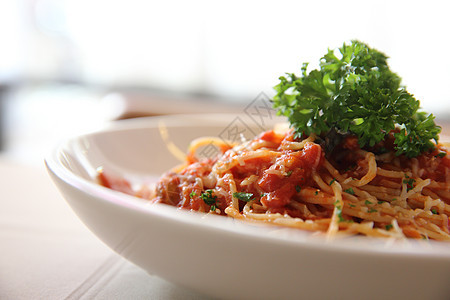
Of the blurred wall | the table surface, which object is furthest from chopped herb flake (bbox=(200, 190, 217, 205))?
the blurred wall

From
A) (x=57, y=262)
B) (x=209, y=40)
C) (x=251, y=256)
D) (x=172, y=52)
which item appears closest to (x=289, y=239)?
(x=251, y=256)

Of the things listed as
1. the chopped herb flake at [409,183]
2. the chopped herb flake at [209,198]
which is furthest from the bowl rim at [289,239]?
the chopped herb flake at [209,198]

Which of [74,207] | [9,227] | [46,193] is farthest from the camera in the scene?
[46,193]

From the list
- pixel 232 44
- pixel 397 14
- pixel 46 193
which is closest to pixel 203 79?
pixel 232 44

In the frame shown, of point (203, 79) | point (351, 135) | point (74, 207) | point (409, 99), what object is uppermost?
point (409, 99)

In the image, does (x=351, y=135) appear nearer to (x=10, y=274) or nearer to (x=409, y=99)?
(x=409, y=99)

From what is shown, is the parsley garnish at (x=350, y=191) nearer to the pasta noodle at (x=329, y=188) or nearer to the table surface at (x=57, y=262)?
the pasta noodle at (x=329, y=188)

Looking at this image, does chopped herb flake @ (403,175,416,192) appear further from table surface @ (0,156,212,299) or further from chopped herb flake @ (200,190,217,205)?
table surface @ (0,156,212,299)

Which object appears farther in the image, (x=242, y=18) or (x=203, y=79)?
(x=203, y=79)
